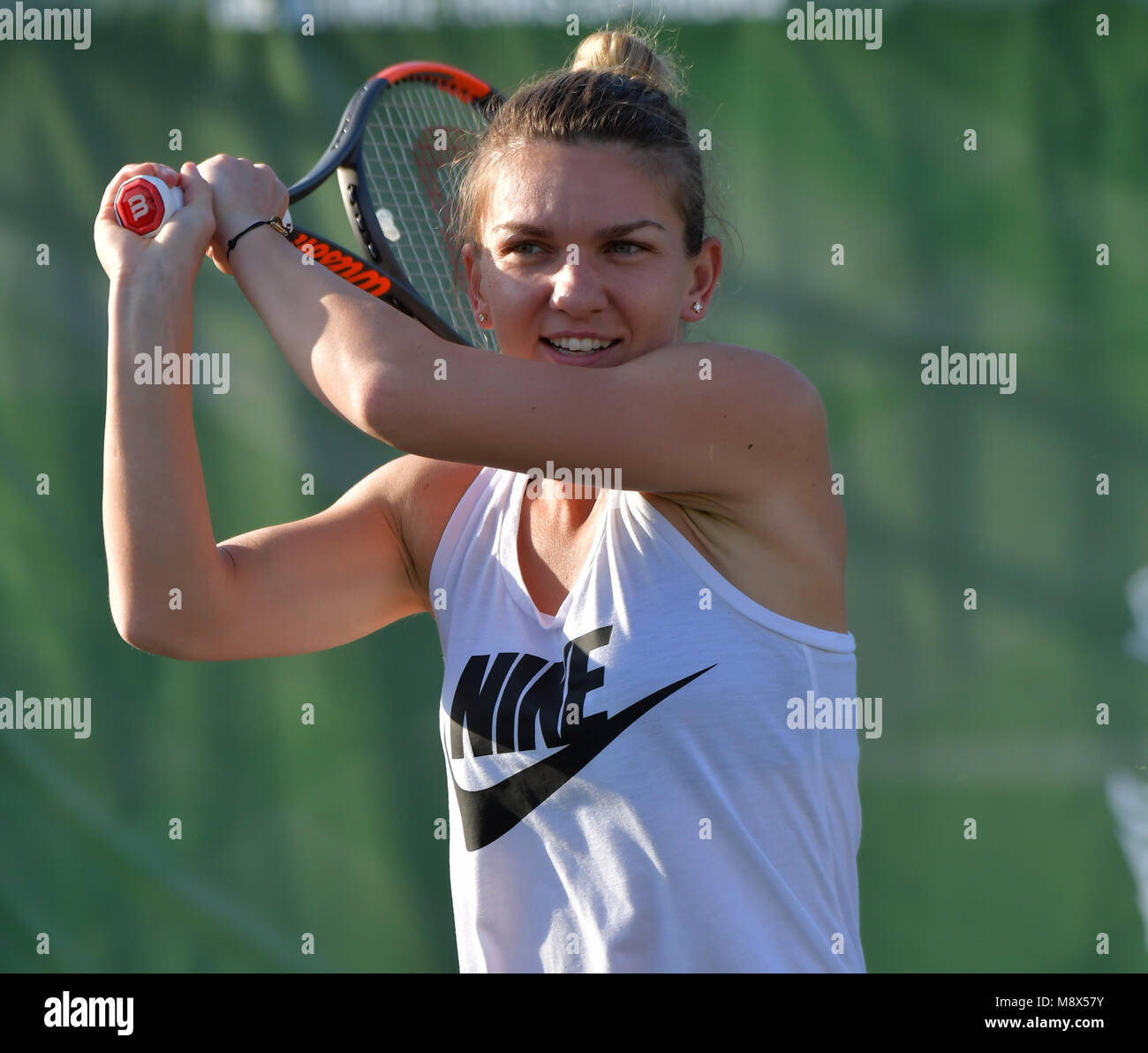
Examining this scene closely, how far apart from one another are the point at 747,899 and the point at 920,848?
5.31 ft

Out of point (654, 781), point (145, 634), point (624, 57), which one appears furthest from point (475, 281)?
point (654, 781)

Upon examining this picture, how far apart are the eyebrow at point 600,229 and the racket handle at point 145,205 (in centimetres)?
38

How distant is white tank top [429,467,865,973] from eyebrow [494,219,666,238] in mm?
302

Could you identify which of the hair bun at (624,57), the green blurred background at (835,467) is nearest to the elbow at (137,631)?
the hair bun at (624,57)

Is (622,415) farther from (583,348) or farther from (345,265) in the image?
(345,265)

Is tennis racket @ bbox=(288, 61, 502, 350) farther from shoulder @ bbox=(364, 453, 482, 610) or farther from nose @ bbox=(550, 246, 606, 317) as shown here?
nose @ bbox=(550, 246, 606, 317)

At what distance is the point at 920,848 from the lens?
277cm

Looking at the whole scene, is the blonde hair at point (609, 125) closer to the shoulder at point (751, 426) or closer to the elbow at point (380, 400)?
the shoulder at point (751, 426)

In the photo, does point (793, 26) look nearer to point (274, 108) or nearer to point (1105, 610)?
point (274, 108)

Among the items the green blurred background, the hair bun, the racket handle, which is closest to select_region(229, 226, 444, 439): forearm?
the racket handle

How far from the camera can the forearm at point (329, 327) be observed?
127 centimetres

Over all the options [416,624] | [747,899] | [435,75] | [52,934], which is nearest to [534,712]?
[747,899]

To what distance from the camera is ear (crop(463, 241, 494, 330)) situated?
1641 mm

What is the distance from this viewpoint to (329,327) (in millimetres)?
1310
